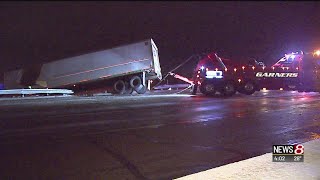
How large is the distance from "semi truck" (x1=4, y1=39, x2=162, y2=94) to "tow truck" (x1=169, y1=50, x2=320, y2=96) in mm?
3178

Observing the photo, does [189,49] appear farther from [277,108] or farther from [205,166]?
[205,166]

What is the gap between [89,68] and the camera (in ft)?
81.9

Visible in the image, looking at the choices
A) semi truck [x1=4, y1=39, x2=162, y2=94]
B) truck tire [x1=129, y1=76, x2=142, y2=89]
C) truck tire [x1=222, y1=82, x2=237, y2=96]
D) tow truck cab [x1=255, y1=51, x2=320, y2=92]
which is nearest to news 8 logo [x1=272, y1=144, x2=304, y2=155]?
semi truck [x1=4, y1=39, x2=162, y2=94]

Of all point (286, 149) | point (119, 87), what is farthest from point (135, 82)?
point (286, 149)

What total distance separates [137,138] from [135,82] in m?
16.7

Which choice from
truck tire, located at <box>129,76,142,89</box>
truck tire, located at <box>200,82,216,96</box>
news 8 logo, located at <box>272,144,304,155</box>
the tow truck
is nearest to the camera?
news 8 logo, located at <box>272,144,304,155</box>

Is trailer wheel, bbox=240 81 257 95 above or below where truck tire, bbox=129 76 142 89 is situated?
below

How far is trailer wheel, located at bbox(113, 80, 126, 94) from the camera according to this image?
26.8 metres

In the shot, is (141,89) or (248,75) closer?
(248,75)

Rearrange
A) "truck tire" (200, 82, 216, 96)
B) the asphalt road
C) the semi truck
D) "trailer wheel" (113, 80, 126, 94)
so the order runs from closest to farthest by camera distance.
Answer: the asphalt road < the semi truck < "truck tire" (200, 82, 216, 96) < "trailer wheel" (113, 80, 126, 94)

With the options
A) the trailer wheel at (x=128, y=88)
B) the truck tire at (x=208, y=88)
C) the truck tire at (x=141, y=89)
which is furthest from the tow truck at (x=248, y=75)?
the trailer wheel at (x=128, y=88)

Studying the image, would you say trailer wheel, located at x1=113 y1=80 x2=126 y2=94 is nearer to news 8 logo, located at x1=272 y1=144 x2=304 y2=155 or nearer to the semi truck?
the semi truck

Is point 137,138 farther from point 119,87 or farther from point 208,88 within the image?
point 119,87

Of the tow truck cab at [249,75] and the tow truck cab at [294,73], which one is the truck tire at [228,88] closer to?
the tow truck cab at [249,75]
